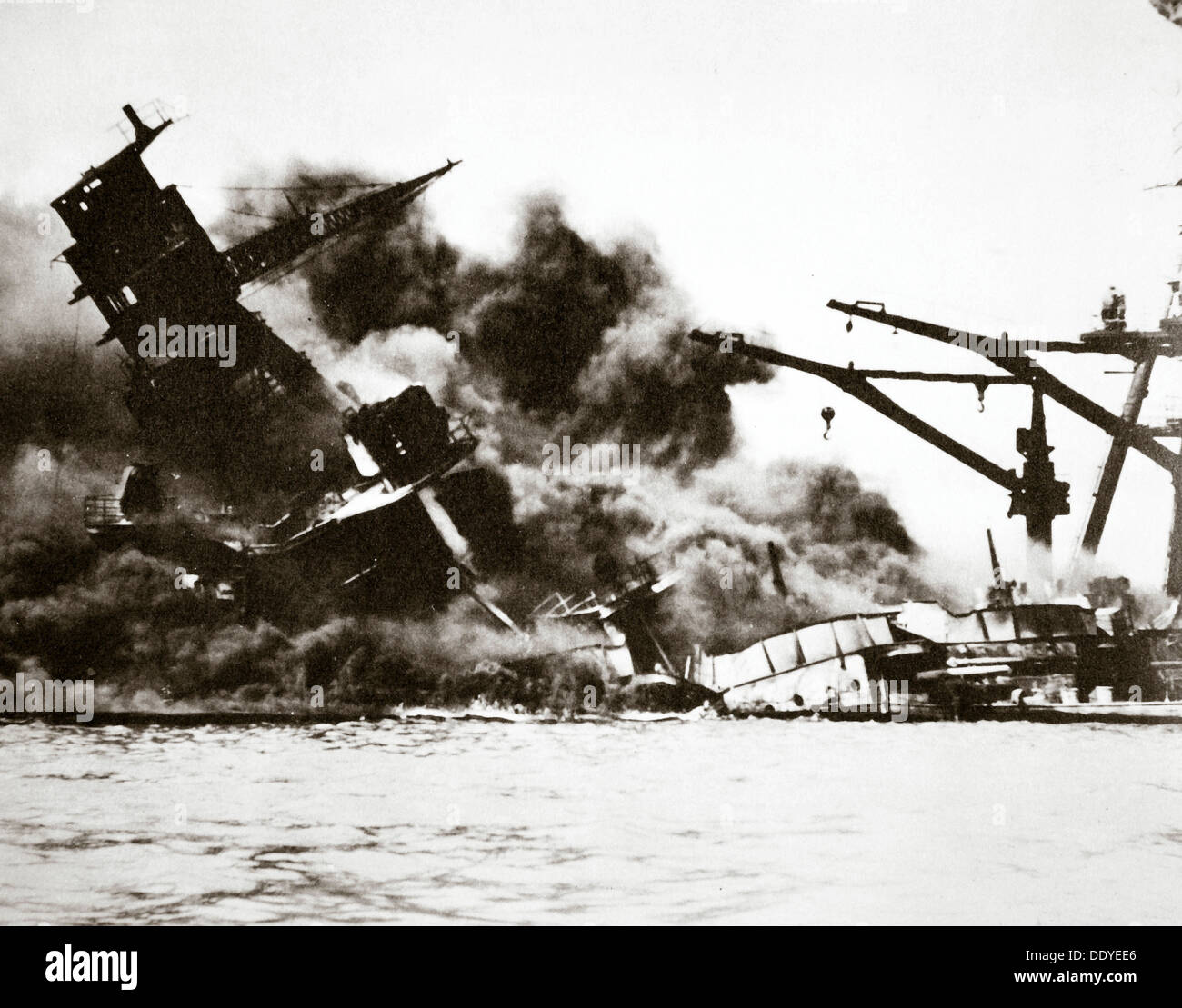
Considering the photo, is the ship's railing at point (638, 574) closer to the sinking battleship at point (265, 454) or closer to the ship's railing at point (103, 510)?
the sinking battleship at point (265, 454)

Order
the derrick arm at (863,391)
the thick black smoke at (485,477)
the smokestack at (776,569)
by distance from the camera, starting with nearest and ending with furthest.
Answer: the thick black smoke at (485,477)
the derrick arm at (863,391)
the smokestack at (776,569)

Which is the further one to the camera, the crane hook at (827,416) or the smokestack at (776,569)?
the smokestack at (776,569)

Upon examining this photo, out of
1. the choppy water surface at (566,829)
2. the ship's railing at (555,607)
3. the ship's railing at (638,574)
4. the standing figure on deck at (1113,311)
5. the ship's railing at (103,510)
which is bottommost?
the choppy water surface at (566,829)

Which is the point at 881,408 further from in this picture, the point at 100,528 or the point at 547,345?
the point at 100,528

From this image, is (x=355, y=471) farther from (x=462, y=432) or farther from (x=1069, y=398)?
(x=1069, y=398)

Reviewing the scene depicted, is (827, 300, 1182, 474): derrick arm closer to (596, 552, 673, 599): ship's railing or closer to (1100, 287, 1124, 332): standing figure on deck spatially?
(1100, 287, 1124, 332): standing figure on deck

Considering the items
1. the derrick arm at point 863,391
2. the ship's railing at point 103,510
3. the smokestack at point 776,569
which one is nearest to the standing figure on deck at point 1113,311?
the derrick arm at point 863,391

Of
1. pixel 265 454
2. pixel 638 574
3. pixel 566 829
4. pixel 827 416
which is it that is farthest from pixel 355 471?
pixel 827 416
